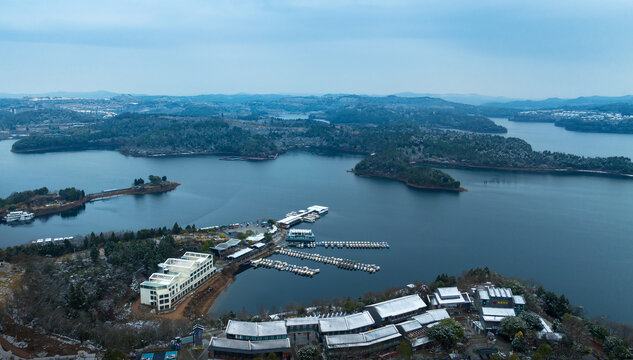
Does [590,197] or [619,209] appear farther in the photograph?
[590,197]

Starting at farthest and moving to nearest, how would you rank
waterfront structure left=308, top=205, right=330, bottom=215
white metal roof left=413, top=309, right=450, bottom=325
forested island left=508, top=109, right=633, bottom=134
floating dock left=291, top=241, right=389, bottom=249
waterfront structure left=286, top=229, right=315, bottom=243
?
forested island left=508, top=109, right=633, bottom=134 < waterfront structure left=308, top=205, right=330, bottom=215 < waterfront structure left=286, top=229, right=315, bottom=243 < floating dock left=291, top=241, right=389, bottom=249 < white metal roof left=413, top=309, right=450, bottom=325

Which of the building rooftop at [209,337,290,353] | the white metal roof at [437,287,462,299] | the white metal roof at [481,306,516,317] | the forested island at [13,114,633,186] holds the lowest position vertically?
the building rooftop at [209,337,290,353]

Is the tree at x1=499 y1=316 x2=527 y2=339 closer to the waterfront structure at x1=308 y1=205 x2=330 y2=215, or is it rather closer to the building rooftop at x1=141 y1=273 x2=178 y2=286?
the building rooftop at x1=141 y1=273 x2=178 y2=286

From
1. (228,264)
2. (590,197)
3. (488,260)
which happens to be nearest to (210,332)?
(228,264)

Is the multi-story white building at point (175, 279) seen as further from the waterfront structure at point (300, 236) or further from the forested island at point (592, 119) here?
the forested island at point (592, 119)

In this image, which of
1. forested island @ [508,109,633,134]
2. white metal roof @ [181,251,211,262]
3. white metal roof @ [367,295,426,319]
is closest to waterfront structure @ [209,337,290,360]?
white metal roof @ [367,295,426,319]

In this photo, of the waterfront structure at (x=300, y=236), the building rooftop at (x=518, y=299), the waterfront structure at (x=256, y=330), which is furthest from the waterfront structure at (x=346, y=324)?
the waterfront structure at (x=300, y=236)

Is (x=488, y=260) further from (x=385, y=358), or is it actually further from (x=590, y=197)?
(x=590, y=197)
